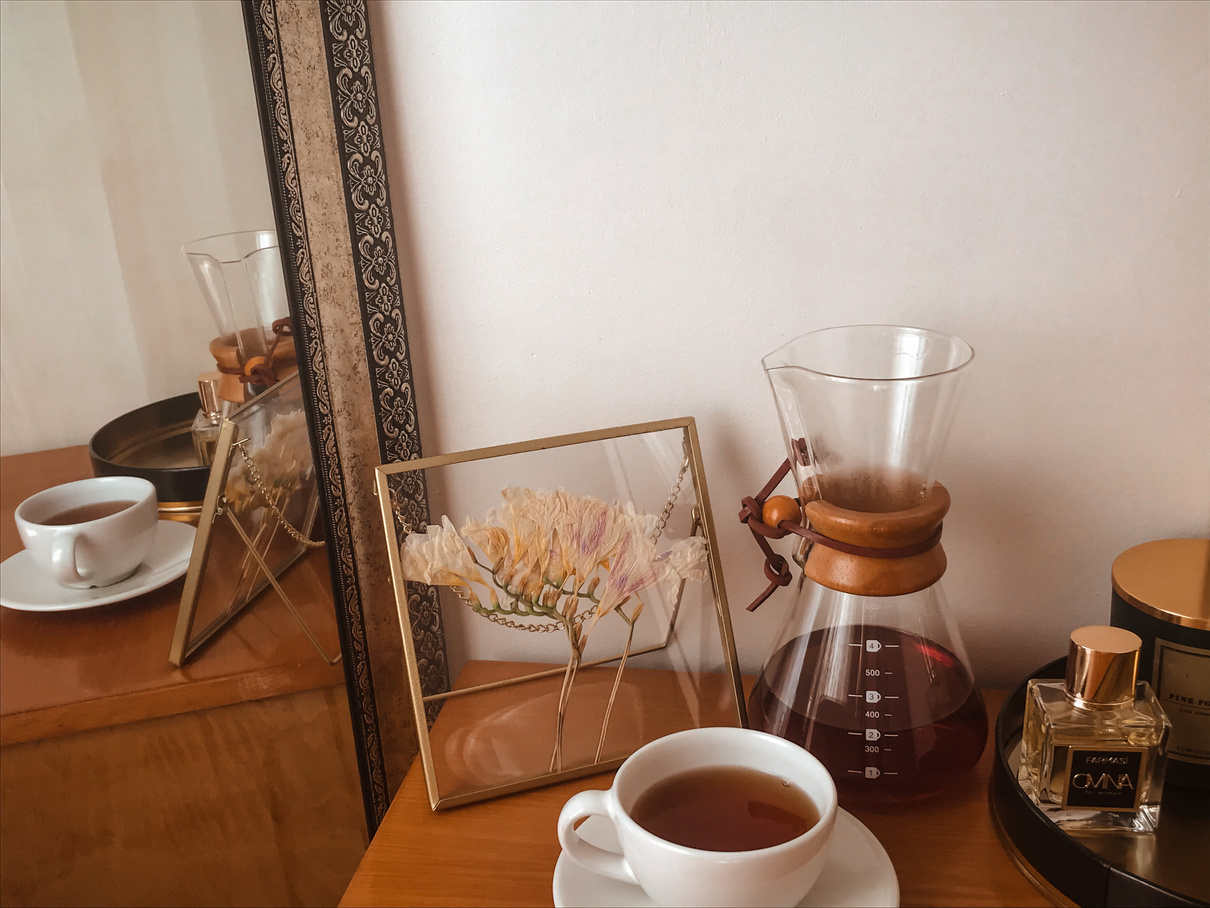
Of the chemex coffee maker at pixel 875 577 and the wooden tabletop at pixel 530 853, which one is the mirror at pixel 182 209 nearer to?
the wooden tabletop at pixel 530 853

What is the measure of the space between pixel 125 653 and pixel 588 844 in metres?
0.46

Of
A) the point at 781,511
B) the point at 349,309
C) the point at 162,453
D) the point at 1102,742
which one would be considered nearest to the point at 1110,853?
the point at 1102,742

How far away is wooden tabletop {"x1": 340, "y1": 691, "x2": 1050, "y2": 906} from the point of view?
1.73 feet

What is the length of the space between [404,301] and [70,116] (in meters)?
0.26

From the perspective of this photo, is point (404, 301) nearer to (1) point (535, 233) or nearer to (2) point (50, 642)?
(1) point (535, 233)

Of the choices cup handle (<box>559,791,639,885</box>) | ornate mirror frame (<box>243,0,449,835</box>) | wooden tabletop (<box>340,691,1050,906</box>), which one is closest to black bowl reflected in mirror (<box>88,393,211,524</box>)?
ornate mirror frame (<box>243,0,449,835</box>)

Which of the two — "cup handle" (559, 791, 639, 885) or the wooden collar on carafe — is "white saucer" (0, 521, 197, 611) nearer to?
"cup handle" (559, 791, 639, 885)

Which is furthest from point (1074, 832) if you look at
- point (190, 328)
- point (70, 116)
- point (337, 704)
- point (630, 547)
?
point (70, 116)

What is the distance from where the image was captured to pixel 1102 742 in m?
0.51

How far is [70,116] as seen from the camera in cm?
61

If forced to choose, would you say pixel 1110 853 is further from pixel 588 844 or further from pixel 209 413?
pixel 209 413

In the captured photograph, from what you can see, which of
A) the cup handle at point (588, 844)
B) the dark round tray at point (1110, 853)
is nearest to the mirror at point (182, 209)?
the cup handle at point (588, 844)

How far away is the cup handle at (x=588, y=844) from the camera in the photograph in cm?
49

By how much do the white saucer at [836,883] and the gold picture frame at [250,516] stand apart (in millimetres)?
339
